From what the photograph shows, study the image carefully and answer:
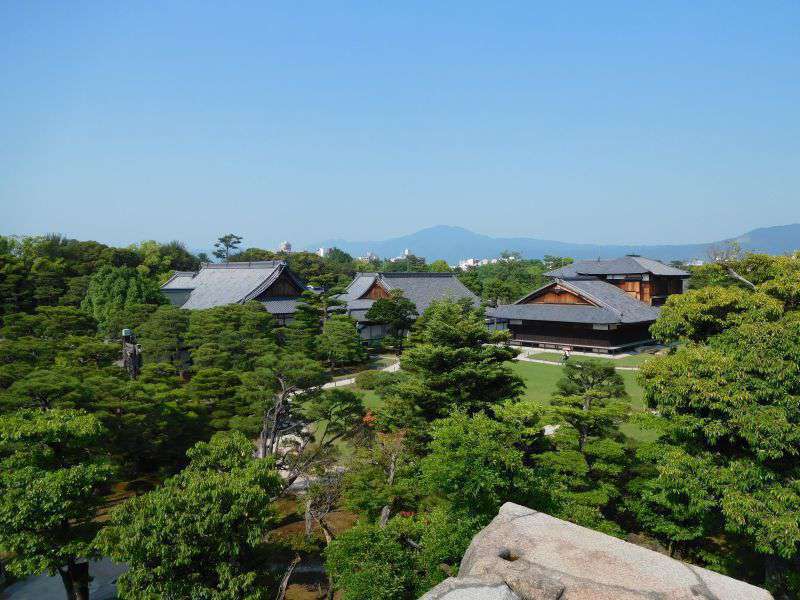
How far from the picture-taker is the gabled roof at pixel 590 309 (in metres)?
31.8

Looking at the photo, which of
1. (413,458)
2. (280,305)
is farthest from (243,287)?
(413,458)

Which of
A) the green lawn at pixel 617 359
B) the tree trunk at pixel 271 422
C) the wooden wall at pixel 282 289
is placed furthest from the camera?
the wooden wall at pixel 282 289

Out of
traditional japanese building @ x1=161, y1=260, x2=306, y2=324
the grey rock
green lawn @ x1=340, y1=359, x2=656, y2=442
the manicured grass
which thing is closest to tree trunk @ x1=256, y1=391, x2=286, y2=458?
green lawn @ x1=340, y1=359, x2=656, y2=442

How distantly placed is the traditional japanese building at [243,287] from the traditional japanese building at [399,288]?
4618mm

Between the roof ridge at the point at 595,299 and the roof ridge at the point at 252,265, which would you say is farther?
the roof ridge at the point at 252,265

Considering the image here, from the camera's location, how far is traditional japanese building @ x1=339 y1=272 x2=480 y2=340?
3762 cm

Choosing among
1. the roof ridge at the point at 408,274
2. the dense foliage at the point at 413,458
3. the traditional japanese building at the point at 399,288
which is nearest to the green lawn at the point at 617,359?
the traditional japanese building at the point at 399,288

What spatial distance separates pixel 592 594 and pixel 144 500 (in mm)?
6202

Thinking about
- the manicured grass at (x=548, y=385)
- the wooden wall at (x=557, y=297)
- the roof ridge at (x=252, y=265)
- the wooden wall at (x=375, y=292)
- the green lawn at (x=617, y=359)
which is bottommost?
the green lawn at (x=617, y=359)

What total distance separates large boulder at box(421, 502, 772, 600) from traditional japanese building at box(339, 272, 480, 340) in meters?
30.9

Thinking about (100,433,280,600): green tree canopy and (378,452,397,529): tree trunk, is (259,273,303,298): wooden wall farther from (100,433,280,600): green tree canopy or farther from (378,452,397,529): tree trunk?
(100,433,280,600): green tree canopy

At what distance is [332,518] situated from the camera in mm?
12359

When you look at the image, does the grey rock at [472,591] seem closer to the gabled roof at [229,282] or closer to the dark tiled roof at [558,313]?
the gabled roof at [229,282]

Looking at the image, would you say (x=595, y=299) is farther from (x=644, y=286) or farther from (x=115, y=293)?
(x=115, y=293)
